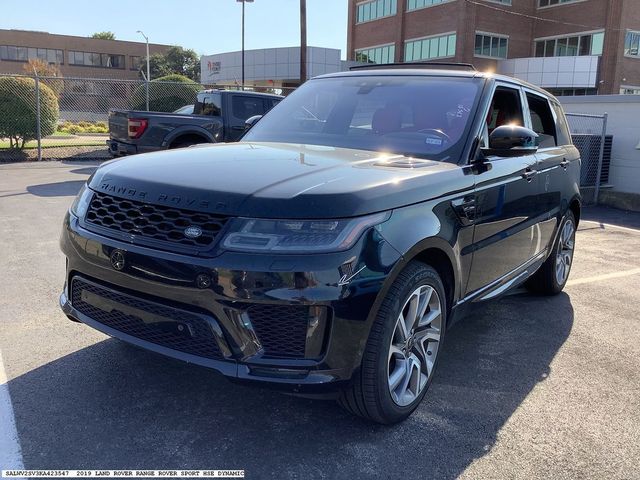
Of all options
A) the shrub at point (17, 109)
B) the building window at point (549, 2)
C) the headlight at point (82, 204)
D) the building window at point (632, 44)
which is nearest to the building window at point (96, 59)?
the building window at point (549, 2)

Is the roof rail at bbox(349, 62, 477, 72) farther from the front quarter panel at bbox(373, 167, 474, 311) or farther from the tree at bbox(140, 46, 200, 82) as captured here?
the tree at bbox(140, 46, 200, 82)

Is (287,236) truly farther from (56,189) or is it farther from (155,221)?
(56,189)

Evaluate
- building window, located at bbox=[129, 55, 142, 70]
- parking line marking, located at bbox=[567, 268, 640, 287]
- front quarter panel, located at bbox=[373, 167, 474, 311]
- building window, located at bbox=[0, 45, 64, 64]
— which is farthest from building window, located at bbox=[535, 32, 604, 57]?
building window, located at bbox=[0, 45, 64, 64]

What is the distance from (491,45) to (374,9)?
35.8 ft

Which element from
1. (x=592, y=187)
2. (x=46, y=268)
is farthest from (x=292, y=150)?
(x=592, y=187)

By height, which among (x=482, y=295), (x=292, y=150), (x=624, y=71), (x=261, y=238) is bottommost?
(x=482, y=295)

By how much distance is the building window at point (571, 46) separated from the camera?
38500 millimetres

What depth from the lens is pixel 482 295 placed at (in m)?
3.77

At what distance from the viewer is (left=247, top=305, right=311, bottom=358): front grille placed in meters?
2.49

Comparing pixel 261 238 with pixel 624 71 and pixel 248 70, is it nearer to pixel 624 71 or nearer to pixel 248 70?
pixel 624 71

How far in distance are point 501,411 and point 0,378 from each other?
2.84 meters

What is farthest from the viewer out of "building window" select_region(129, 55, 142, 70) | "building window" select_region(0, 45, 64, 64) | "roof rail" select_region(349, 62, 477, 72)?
"building window" select_region(129, 55, 142, 70)

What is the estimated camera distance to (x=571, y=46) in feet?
133

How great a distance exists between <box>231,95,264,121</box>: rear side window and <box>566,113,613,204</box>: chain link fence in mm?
6659
